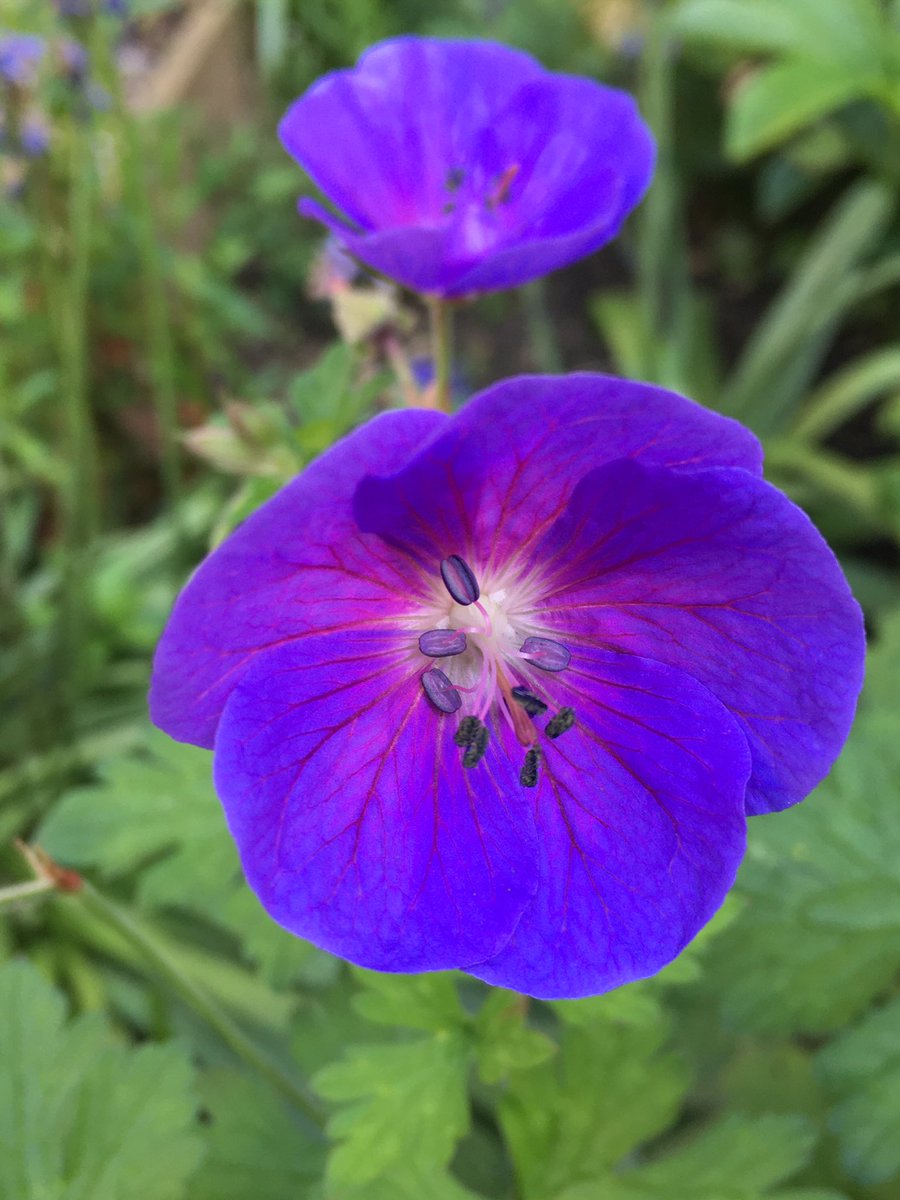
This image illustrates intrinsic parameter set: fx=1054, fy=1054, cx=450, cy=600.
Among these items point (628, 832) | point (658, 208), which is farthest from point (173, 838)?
point (658, 208)

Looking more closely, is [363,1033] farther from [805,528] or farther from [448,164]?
[448,164]

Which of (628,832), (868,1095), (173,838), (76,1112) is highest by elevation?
(628,832)

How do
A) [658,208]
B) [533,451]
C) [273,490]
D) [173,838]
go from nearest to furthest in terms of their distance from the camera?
1. [533,451]
2. [273,490]
3. [173,838]
4. [658,208]

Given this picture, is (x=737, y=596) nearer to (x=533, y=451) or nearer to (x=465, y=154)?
(x=533, y=451)

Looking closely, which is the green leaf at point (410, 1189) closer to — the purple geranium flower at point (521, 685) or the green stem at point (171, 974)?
the green stem at point (171, 974)

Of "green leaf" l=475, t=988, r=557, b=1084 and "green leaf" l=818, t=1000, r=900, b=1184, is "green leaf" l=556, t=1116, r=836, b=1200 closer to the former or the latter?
"green leaf" l=818, t=1000, r=900, b=1184

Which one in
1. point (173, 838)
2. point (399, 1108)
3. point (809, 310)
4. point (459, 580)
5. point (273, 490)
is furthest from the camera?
point (809, 310)

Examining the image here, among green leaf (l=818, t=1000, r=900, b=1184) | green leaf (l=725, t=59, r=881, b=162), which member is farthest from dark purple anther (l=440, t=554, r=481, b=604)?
green leaf (l=725, t=59, r=881, b=162)
